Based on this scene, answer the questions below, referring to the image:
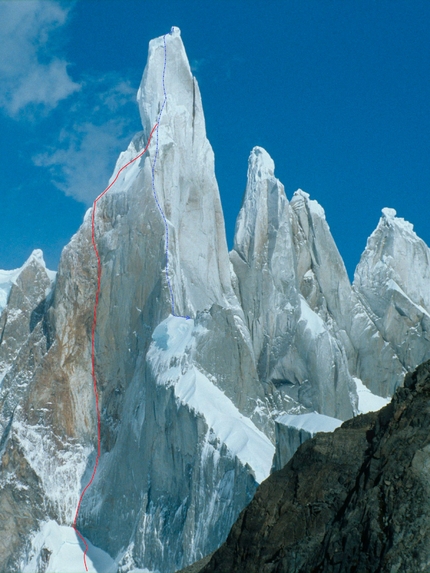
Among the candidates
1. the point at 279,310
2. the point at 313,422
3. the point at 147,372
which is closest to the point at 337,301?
the point at 279,310

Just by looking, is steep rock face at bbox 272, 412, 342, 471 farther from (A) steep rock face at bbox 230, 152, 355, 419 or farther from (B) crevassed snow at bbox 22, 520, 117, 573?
(A) steep rock face at bbox 230, 152, 355, 419

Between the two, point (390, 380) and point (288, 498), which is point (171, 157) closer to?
point (390, 380)

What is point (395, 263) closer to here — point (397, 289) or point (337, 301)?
point (397, 289)

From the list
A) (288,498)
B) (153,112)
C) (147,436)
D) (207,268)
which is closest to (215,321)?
(147,436)

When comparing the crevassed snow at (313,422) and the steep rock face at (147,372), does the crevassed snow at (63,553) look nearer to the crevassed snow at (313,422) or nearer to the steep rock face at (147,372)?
the steep rock face at (147,372)

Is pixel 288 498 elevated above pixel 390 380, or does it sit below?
below

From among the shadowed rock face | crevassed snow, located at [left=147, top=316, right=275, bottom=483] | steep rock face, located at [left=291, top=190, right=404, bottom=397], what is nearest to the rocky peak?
steep rock face, located at [left=291, top=190, right=404, bottom=397]
